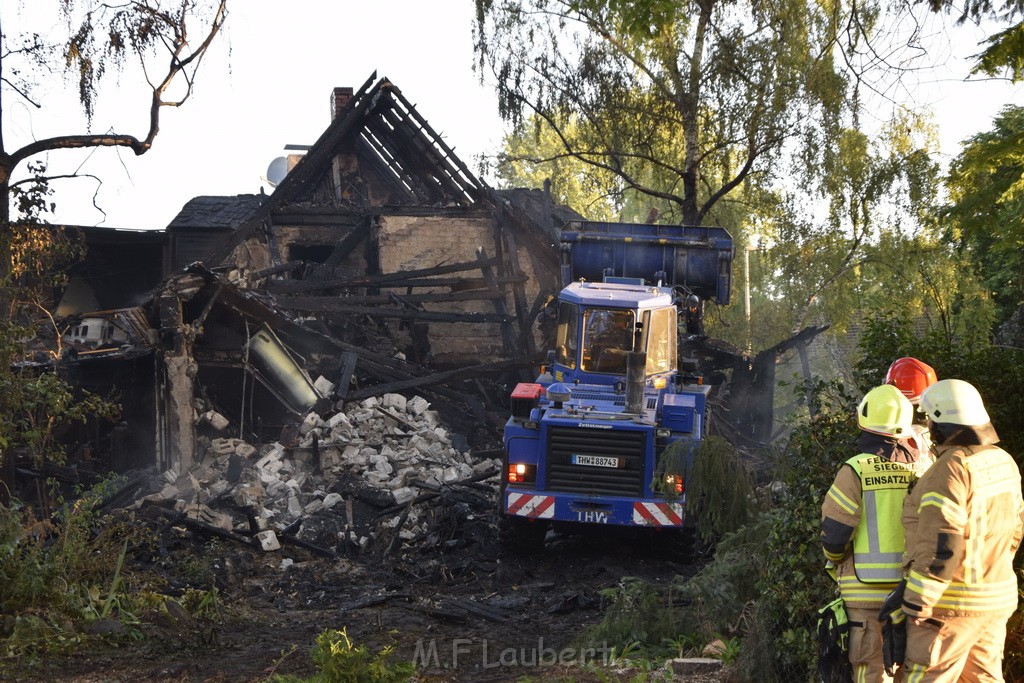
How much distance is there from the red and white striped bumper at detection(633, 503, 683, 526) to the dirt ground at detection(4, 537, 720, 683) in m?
0.57

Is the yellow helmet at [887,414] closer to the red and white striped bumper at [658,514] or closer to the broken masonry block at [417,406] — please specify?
the red and white striped bumper at [658,514]

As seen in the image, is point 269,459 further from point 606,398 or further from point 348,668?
point 348,668

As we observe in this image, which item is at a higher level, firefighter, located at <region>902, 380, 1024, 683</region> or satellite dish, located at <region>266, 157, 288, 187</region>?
satellite dish, located at <region>266, 157, 288, 187</region>

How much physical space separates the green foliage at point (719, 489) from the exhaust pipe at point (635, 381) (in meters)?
1.48

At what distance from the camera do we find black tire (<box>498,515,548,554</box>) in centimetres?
1072

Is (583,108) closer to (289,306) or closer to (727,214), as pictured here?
(727,214)

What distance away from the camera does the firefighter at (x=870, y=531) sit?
15.0ft

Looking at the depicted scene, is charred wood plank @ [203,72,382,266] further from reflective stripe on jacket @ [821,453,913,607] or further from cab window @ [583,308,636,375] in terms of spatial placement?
reflective stripe on jacket @ [821,453,913,607]

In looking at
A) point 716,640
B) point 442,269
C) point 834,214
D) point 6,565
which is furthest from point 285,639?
point 834,214

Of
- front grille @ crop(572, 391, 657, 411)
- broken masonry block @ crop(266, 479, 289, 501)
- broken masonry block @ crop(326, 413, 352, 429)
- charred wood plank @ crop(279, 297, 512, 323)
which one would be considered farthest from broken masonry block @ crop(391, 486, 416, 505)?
charred wood plank @ crop(279, 297, 512, 323)

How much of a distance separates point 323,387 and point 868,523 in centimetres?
1261

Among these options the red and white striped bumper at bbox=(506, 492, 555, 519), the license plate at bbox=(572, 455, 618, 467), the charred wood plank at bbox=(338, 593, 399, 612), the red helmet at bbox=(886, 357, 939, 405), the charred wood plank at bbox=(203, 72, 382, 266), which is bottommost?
the charred wood plank at bbox=(338, 593, 399, 612)

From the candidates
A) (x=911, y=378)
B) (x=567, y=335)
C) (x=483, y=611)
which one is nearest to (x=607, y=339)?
(x=567, y=335)

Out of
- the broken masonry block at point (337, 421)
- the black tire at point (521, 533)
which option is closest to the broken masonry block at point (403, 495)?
the black tire at point (521, 533)
